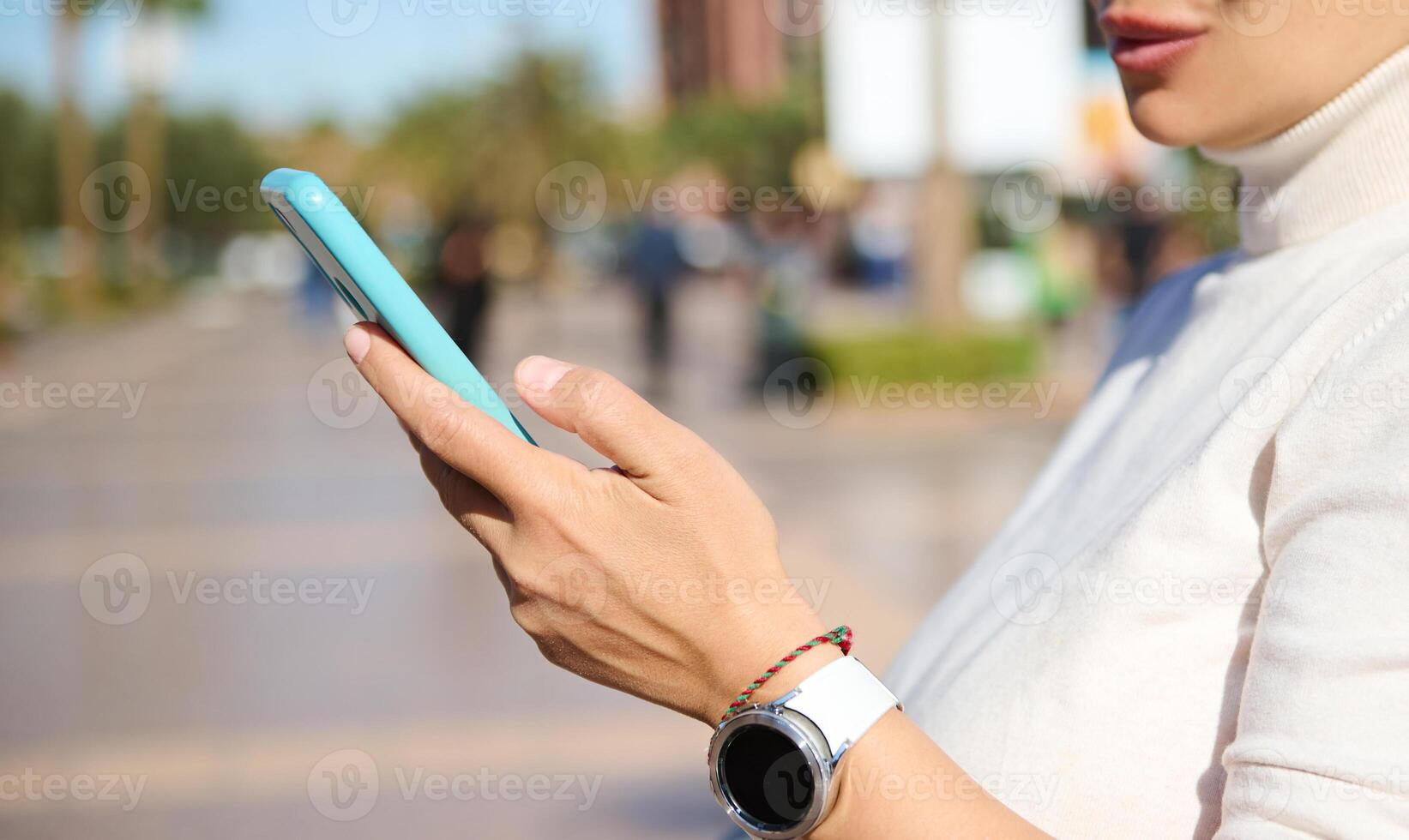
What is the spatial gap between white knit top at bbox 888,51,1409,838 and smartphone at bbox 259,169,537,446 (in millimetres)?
453

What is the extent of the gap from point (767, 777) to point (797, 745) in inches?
2.6

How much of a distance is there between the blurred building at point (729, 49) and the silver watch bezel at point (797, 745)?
58551mm

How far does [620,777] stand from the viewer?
4.32 meters

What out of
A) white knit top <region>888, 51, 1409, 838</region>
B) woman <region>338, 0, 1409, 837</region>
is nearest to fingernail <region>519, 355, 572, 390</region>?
woman <region>338, 0, 1409, 837</region>

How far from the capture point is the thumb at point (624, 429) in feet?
3.15

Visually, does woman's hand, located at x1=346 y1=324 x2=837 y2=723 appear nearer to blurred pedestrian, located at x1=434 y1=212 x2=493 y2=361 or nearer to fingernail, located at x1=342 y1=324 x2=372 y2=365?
fingernail, located at x1=342 y1=324 x2=372 y2=365

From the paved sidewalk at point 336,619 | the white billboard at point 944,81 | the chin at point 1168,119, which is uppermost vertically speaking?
the white billboard at point 944,81

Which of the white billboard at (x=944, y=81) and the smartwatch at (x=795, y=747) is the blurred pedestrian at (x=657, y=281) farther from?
the smartwatch at (x=795, y=747)

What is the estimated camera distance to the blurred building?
6544 centimetres

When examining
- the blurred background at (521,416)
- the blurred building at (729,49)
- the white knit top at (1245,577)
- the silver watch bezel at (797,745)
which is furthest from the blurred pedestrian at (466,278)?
the blurred building at (729,49)

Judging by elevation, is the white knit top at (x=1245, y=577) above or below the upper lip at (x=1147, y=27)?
below

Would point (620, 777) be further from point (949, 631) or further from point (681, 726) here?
point (949, 631)

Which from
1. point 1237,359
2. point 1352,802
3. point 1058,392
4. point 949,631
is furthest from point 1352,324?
point 1058,392

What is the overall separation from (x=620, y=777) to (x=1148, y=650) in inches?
136
